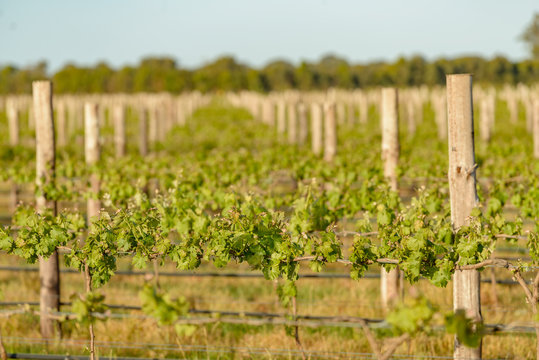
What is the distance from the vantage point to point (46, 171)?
285 inches

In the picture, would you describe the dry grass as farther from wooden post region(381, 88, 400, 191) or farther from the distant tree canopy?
the distant tree canopy

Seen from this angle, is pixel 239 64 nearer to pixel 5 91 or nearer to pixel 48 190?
pixel 5 91

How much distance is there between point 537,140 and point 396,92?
284 inches

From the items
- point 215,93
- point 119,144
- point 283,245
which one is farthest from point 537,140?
point 215,93

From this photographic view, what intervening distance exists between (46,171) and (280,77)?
263 ft

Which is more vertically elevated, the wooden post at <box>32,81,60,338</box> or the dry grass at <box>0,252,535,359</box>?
the wooden post at <box>32,81,60,338</box>

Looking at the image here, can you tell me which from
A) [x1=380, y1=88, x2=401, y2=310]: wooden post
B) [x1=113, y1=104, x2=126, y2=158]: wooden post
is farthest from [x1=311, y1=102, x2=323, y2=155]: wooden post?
[x1=380, y1=88, x2=401, y2=310]: wooden post

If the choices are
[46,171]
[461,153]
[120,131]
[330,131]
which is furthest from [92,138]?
[120,131]

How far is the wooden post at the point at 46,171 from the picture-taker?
23.2 ft

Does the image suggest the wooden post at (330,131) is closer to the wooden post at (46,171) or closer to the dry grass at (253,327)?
the dry grass at (253,327)

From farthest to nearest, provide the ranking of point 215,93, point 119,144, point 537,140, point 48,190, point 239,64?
point 239,64
point 215,93
point 119,144
point 537,140
point 48,190

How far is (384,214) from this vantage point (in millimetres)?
5762

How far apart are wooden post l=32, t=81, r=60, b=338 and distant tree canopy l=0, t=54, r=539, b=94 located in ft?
232

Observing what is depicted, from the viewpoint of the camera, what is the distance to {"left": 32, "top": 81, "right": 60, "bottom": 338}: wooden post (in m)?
7.07
